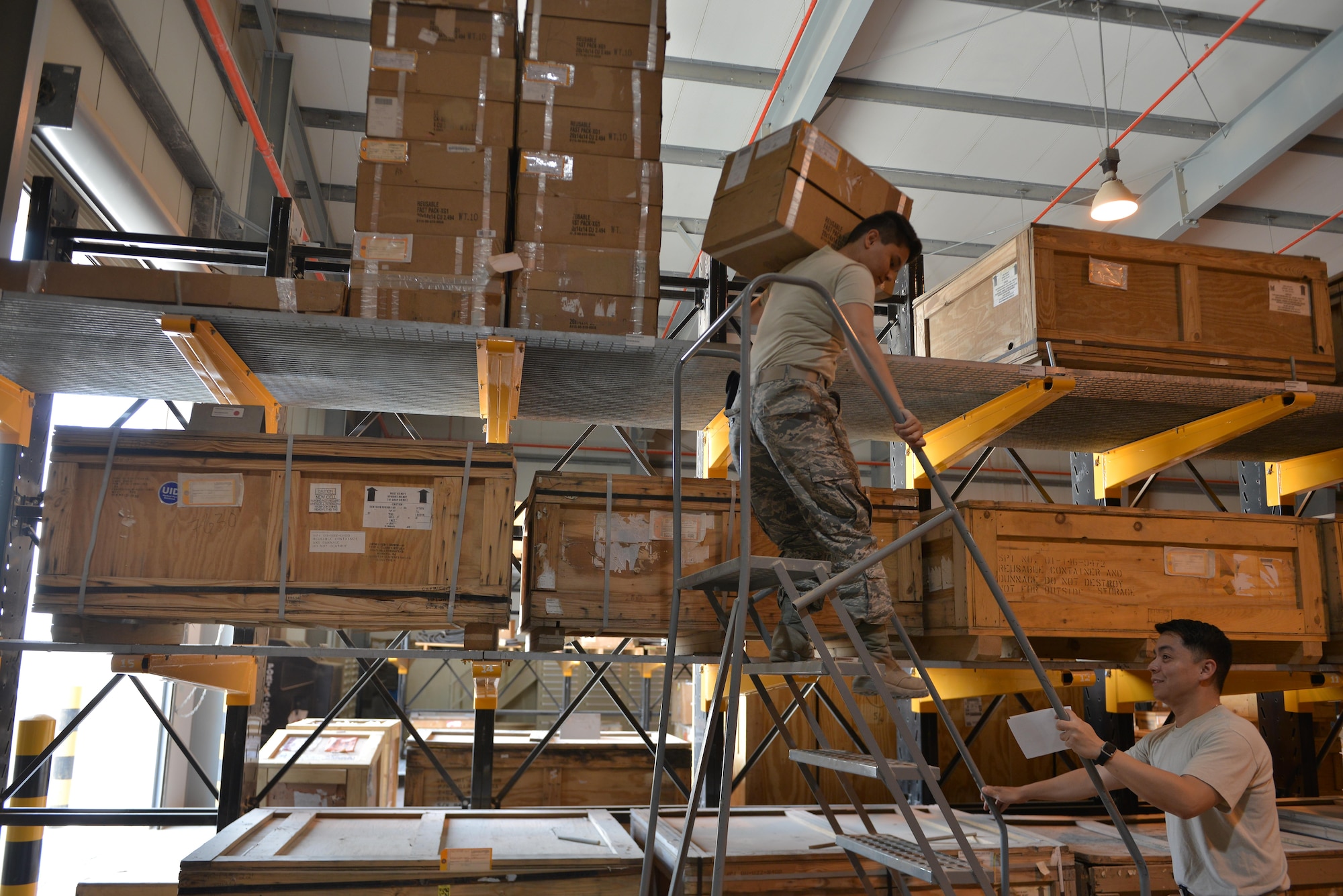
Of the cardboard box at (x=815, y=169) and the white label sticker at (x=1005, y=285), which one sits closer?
the cardboard box at (x=815, y=169)

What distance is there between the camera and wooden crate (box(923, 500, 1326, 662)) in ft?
17.2

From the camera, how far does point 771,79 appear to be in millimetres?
9969

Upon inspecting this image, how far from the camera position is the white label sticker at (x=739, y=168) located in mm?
4863

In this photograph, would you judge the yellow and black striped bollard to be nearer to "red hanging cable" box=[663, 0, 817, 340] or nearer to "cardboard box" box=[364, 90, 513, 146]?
"cardboard box" box=[364, 90, 513, 146]

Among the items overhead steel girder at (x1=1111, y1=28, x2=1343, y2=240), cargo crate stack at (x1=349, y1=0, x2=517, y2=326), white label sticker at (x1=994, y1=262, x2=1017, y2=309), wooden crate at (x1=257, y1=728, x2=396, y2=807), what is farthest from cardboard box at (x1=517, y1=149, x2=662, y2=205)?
overhead steel girder at (x1=1111, y1=28, x2=1343, y2=240)

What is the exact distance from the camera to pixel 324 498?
15.4 feet

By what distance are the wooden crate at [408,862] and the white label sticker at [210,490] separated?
1541mm

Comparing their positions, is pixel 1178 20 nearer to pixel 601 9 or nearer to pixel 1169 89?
pixel 1169 89

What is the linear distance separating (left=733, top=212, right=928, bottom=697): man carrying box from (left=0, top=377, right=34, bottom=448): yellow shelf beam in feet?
13.6

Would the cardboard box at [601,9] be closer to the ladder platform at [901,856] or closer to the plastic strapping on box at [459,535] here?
the plastic strapping on box at [459,535]

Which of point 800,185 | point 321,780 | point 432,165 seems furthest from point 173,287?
point 321,780

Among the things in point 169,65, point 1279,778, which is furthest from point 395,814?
point 1279,778

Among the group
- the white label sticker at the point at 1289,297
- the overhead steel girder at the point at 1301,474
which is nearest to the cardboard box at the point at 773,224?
the white label sticker at the point at 1289,297

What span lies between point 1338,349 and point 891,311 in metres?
2.96
